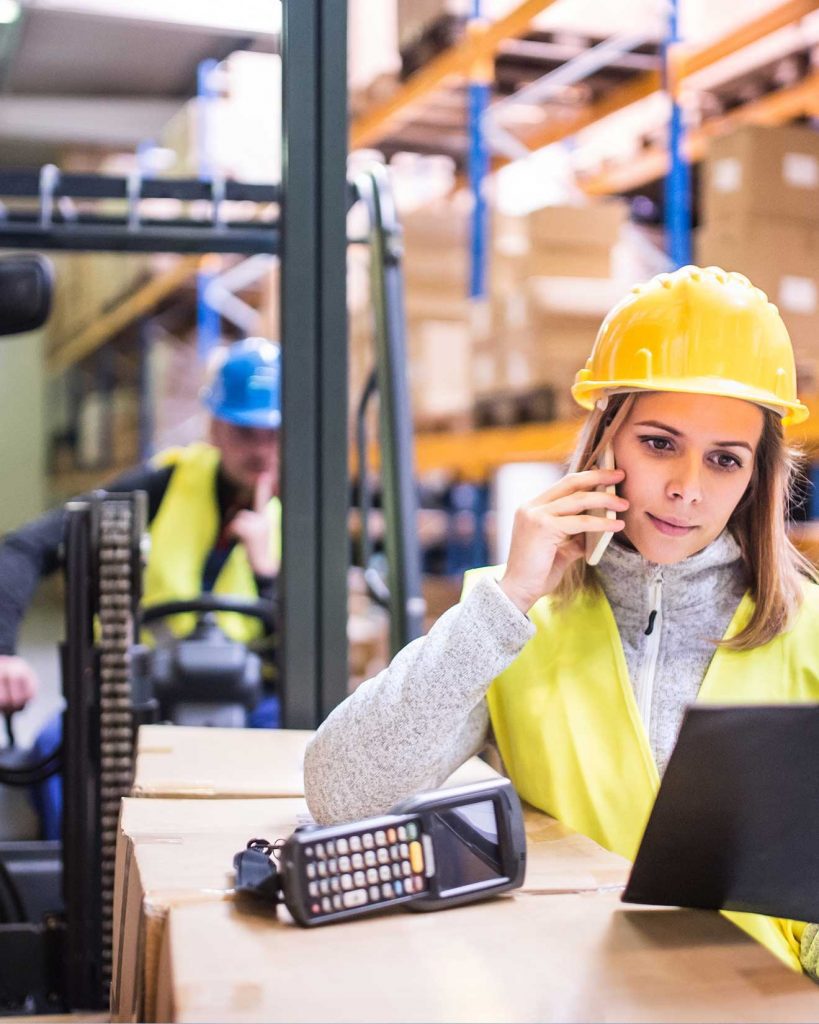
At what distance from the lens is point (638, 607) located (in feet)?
5.79

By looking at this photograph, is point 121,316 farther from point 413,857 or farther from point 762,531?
point 413,857

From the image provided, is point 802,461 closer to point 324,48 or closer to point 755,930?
point 755,930

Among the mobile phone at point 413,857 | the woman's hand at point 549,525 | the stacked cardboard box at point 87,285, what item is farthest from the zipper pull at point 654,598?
the stacked cardboard box at point 87,285

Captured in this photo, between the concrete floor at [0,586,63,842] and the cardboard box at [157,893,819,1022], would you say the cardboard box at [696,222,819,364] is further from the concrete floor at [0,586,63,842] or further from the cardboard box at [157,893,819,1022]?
the cardboard box at [157,893,819,1022]

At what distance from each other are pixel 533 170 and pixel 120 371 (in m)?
4.87

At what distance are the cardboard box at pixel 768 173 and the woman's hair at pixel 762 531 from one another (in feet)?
8.32

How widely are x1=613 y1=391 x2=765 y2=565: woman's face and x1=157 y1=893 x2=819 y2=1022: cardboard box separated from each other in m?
0.56

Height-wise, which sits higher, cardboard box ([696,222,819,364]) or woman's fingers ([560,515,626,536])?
cardboard box ([696,222,819,364])

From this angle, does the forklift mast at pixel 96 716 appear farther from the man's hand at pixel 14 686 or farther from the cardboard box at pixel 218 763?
the man's hand at pixel 14 686

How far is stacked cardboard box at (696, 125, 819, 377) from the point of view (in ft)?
13.4

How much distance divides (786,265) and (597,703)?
110 inches

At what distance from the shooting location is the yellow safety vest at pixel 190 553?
134 inches

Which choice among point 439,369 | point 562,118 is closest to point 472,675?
point 439,369

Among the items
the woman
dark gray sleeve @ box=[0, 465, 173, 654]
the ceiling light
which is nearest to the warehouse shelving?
the ceiling light
